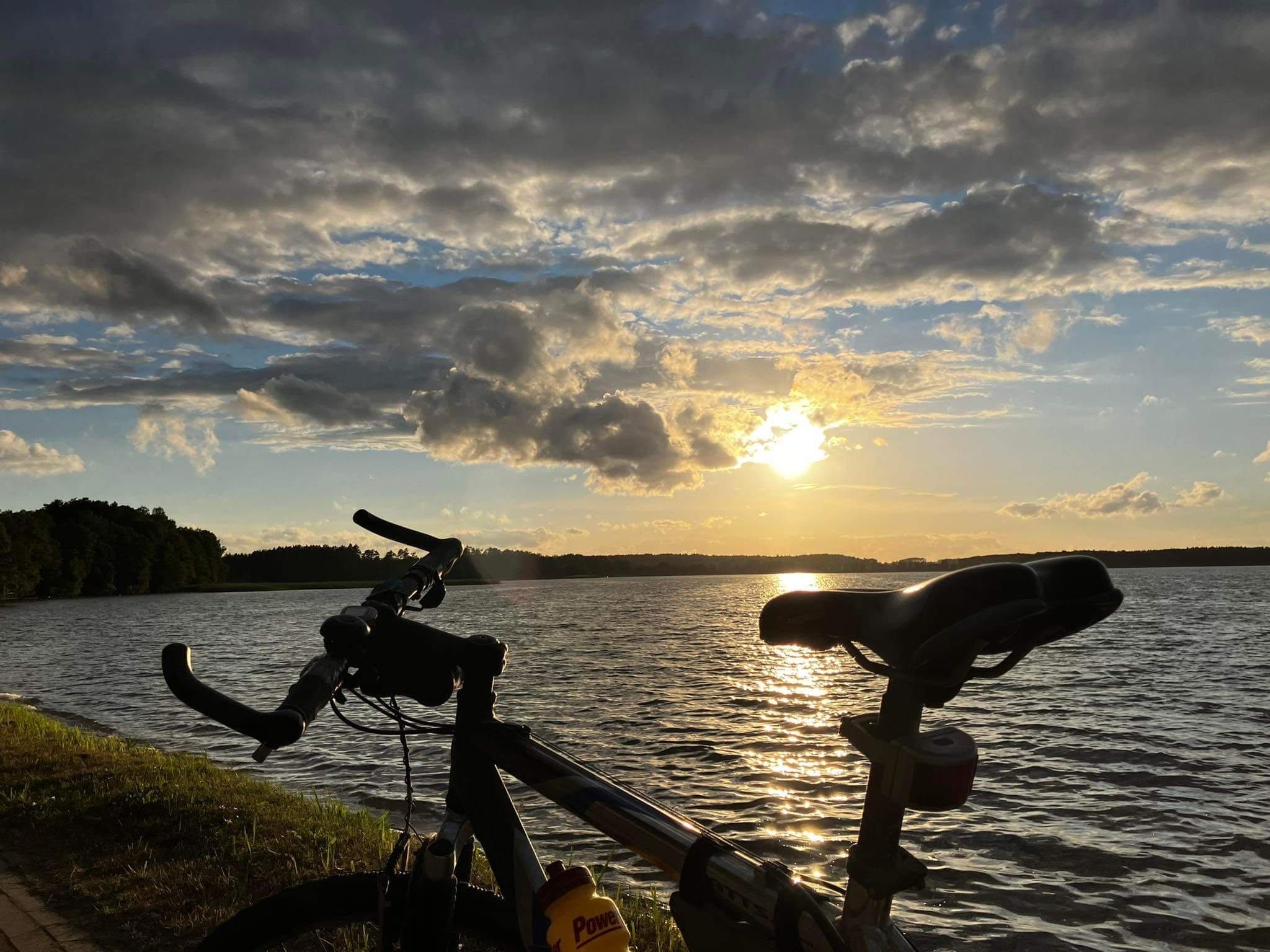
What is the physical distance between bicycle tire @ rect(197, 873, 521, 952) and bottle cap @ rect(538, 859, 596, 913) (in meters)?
0.40

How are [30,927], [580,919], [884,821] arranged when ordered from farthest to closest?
[30,927] < [580,919] < [884,821]

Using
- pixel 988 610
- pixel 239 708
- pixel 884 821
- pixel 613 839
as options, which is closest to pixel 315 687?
pixel 239 708

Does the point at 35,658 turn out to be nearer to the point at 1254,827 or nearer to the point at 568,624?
the point at 568,624

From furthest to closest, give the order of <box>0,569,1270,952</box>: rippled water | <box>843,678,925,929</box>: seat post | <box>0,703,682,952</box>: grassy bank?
<box>0,569,1270,952</box>: rippled water, <box>0,703,682,952</box>: grassy bank, <box>843,678,925,929</box>: seat post

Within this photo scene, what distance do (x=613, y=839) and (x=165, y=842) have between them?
279 inches

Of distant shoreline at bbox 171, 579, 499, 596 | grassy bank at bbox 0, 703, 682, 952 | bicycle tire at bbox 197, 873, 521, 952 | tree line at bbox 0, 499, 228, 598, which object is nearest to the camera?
bicycle tire at bbox 197, 873, 521, 952

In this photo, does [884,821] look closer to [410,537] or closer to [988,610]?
[988,610]

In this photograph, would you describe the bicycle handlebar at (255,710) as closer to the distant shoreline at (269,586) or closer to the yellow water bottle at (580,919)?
the yellow water bottle at (580,919)

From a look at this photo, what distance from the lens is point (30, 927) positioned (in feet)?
20.2

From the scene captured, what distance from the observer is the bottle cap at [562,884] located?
2529mm

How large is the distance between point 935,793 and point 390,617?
1.62 metres

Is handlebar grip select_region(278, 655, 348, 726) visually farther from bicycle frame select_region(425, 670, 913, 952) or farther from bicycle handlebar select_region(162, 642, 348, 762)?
bicycle frame select_region(425, 670, 913, 952)

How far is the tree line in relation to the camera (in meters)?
103

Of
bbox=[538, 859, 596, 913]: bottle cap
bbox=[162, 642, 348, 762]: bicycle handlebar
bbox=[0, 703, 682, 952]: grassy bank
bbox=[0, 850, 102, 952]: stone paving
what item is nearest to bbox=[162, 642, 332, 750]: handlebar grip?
bbox=[162, 642, 348, 762]: bicycle handlebar
